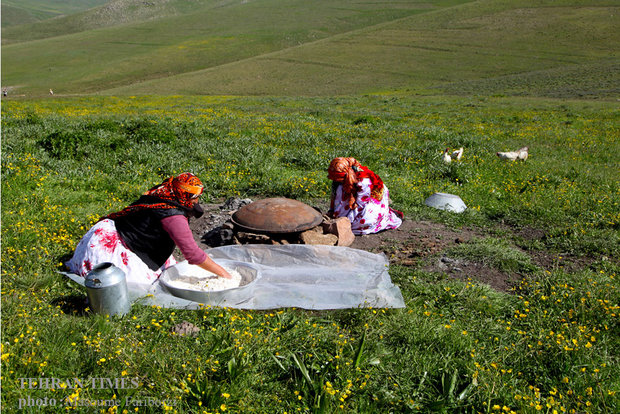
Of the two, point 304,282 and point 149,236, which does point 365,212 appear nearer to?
point 304,282

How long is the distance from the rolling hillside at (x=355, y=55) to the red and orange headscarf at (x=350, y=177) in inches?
1292

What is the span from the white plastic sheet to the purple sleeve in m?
0.43

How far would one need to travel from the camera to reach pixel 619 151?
12.9m

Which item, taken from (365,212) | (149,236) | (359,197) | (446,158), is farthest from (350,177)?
(446,158)

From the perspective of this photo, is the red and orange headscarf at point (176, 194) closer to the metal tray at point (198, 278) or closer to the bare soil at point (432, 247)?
the metal tray at point (198, 278)

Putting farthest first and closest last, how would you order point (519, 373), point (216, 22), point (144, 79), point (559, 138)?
1. point (216, 22)
2. point (144, 79)
3. point (559, 138)
4. point (519, 373)

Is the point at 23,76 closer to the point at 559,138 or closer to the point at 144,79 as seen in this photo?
the point at 144,79

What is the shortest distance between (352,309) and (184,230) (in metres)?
1.91

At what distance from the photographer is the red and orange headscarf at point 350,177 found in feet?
22.0

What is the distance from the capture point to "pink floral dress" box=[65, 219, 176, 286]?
14.9ft

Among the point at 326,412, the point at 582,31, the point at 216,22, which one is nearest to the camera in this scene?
the point at 326,412

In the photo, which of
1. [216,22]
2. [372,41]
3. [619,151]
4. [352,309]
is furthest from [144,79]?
[352,309]

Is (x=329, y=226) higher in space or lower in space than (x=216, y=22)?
lower

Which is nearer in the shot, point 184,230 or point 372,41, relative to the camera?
point 184,230
